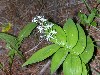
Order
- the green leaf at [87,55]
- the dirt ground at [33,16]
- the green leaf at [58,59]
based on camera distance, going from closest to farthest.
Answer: the green leaf at [58,59], the green leaf at [87,55], the dirt ground at [33,16]

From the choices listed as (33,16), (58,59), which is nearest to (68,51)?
(58,59)

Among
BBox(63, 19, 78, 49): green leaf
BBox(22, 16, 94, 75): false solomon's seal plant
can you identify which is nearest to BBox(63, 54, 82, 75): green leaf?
BBox(22, 16, 94, 75): false solomon's seal plant

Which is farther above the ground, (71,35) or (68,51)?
(71,35)

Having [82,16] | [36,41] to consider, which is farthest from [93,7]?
[36,41]

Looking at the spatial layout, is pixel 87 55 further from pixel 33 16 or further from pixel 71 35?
pixel 33 16

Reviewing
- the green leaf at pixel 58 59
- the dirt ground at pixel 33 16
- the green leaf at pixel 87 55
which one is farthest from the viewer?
the dirt ground at pixel 33 16

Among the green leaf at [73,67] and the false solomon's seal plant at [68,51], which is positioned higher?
the false solomon's seal plant at [68,51]

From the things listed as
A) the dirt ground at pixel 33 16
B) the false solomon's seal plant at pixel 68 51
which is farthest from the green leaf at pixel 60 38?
the dirt ground at pixel 33 16

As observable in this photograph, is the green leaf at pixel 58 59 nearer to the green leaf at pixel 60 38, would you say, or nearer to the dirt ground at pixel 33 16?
the green leaf at pixel 60 38

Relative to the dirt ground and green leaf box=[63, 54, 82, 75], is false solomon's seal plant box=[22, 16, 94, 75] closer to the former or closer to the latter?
green leaf box=[63, 54, 82, 75]

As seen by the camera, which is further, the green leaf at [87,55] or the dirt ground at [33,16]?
the dirt ground at [33,16]
